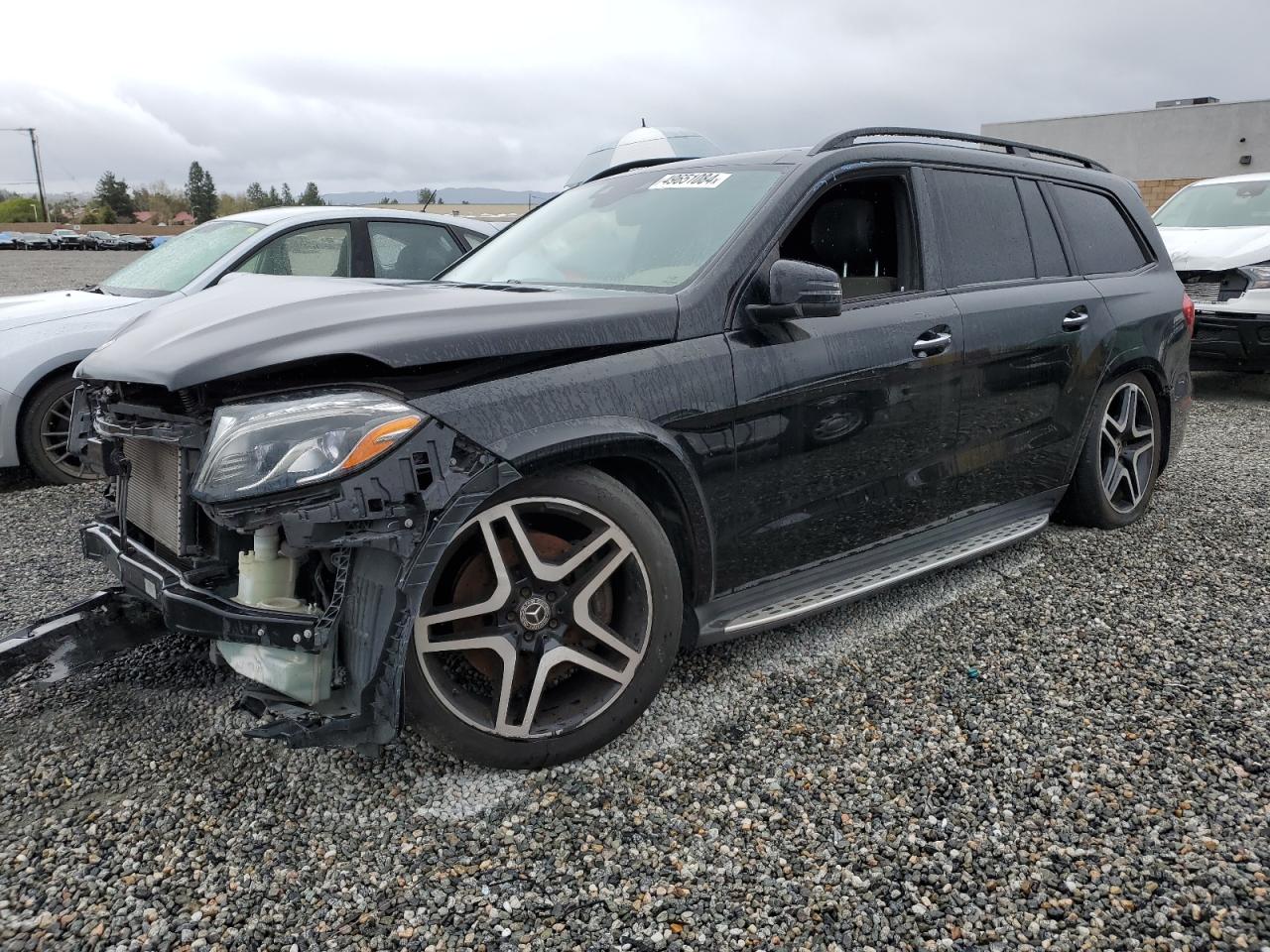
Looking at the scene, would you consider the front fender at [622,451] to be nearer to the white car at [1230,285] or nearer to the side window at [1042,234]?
the side window at [1042,234]

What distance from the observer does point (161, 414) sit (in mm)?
2430

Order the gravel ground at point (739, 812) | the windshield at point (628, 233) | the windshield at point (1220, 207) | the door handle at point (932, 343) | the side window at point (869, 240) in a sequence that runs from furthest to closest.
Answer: the windshield at point (1220, 207) → the side window at point (869, 240) → the door handle at point (932, 343) → the windshield at point (628, 233) → the gravel ground at point (739, 812)

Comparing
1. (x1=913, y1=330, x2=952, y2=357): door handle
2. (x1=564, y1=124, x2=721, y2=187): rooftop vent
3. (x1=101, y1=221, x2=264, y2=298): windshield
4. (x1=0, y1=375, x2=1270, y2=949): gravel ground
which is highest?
(x1=564, y1=124, x2=721, y2=187): rooftop vent

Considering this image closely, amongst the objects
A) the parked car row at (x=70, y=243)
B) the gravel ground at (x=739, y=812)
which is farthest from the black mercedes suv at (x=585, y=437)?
the parked car row at (x=70, y=243)

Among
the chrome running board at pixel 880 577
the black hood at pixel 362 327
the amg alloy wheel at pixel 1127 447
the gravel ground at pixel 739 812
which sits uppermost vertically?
the black hood at pixel 362 327

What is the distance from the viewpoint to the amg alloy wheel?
443cm

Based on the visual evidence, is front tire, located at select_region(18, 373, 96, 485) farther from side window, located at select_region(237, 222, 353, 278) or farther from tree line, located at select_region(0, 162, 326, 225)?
tree line, located at select_region(0, 162, 326, 225)

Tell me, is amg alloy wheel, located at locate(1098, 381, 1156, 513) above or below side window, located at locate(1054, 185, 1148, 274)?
below

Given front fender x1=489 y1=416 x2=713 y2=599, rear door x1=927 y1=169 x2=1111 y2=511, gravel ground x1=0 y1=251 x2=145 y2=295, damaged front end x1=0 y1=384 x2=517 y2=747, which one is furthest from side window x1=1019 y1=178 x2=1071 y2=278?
gravel ground x1=0 y1=251 x2=145 y2=295

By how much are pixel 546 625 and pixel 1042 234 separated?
295 centimetres

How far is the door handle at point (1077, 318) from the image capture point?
3.97 metres

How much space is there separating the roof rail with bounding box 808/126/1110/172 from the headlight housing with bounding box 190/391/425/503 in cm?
190

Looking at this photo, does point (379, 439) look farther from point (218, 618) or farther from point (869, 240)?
point (869, 240)

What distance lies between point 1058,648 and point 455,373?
2.38 metres
